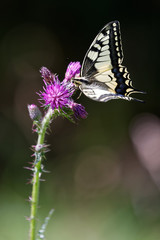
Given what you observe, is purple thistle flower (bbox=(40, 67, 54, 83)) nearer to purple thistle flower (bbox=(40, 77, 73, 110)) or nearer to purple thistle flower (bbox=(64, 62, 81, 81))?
purple thistle flower (bbox=(40, 77, 73, 110))

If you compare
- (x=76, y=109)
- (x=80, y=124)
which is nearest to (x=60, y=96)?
(x=76, y=109)

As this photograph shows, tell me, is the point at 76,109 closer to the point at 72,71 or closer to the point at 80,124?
the point at 72,71

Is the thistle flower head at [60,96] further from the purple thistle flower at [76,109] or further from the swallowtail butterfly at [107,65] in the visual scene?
the swallowtail butterfly at [107,65]

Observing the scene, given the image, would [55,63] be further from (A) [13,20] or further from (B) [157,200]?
(B) [157,200]

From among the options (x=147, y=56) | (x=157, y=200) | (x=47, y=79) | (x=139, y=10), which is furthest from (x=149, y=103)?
(x=47, y=79)

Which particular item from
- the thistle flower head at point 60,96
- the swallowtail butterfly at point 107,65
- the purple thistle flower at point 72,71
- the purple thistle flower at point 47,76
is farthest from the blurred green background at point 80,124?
the purple thistle flower at point 47,76

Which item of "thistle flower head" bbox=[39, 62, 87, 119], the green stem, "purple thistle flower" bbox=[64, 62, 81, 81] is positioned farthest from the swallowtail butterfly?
the green stem
